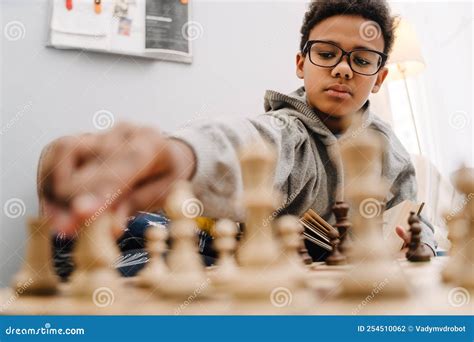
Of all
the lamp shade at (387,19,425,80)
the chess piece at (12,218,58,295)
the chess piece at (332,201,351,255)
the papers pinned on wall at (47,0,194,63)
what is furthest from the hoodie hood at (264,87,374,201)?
the lamp shade at (387,19,425,80)

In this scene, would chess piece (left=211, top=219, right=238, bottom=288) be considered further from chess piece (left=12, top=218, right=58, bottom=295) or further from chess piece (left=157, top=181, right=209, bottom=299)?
chess piece (left=12, top=218, right=58, bottom=295)

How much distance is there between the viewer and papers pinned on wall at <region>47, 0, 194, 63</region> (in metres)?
1.40

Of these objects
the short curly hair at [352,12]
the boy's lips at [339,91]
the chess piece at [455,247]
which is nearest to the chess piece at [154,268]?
the chess piece at [455,247]

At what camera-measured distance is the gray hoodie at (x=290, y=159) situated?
457 mm

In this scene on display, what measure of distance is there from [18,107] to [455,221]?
1100 millimetres

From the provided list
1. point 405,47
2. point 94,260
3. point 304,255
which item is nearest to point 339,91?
point 304,255

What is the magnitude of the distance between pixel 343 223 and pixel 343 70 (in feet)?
1.05

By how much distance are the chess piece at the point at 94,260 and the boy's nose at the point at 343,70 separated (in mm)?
501

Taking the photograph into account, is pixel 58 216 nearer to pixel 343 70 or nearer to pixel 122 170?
pixel 122 170

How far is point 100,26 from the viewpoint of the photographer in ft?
4.71

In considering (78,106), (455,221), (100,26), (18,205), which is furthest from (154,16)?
(455,221)

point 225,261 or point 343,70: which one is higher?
point 343,70

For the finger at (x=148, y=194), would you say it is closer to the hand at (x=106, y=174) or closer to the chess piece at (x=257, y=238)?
the hand at (x=106, y=174)

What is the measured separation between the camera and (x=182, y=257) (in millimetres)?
537
